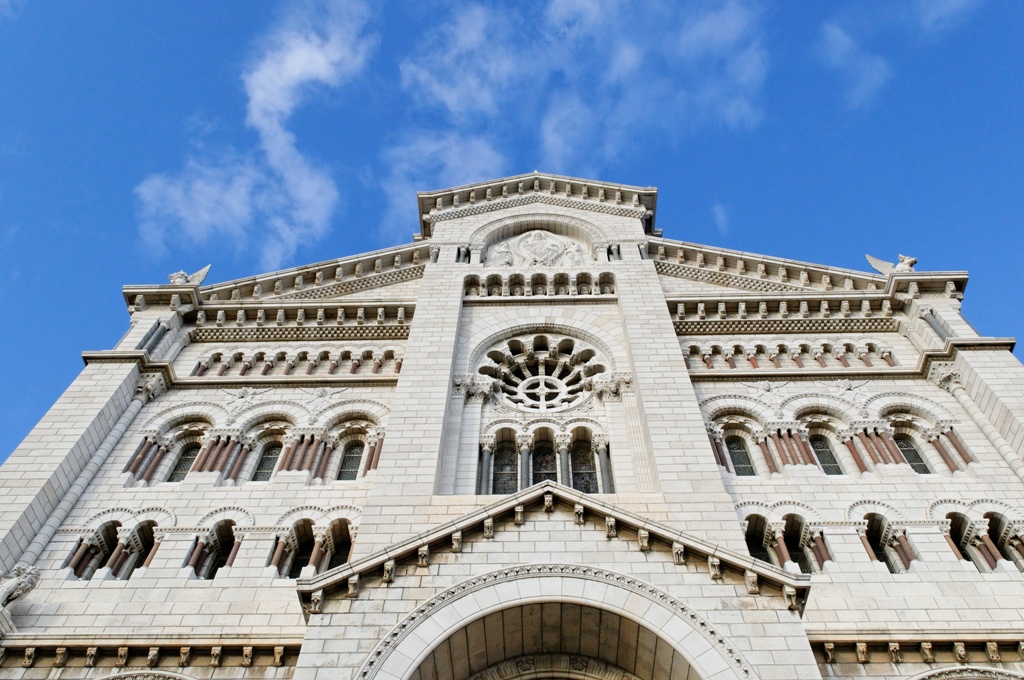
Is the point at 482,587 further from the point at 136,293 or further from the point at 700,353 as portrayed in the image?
the point at 136,293

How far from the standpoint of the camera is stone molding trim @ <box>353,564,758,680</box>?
464 inches

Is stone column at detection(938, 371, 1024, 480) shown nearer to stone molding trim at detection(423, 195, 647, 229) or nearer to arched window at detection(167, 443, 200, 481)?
stone molding trim at detection(423, 195, 647, 229)

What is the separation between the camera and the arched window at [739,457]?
723 inches

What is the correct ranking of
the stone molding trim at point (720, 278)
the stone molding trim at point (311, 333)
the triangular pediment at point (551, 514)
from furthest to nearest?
the stone molding trim at point (720, 278) → the stone molding trim at point (311, 333) → the triangular pediment at point (551, 514)

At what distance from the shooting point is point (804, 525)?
1636 cm

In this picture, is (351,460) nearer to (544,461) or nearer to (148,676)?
(544,461)

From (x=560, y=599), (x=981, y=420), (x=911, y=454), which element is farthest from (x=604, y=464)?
(x=981, y=420)

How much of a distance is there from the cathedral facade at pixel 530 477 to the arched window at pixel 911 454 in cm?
7

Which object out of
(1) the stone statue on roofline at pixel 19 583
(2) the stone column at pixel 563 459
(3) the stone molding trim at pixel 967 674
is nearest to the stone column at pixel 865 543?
(3) the stone molding trim at pixel 967 674

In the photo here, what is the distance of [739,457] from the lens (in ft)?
62.1

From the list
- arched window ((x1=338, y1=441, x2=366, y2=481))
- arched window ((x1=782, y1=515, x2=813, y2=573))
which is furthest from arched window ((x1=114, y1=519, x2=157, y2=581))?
arched window ((x1=782, y1=515, x2=813, y2=573))

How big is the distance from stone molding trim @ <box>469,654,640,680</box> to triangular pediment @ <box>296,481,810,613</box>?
1972 millimetres

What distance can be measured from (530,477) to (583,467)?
1342 millimetres

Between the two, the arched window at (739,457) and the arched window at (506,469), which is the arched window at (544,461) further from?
the arched window at (739,457)
